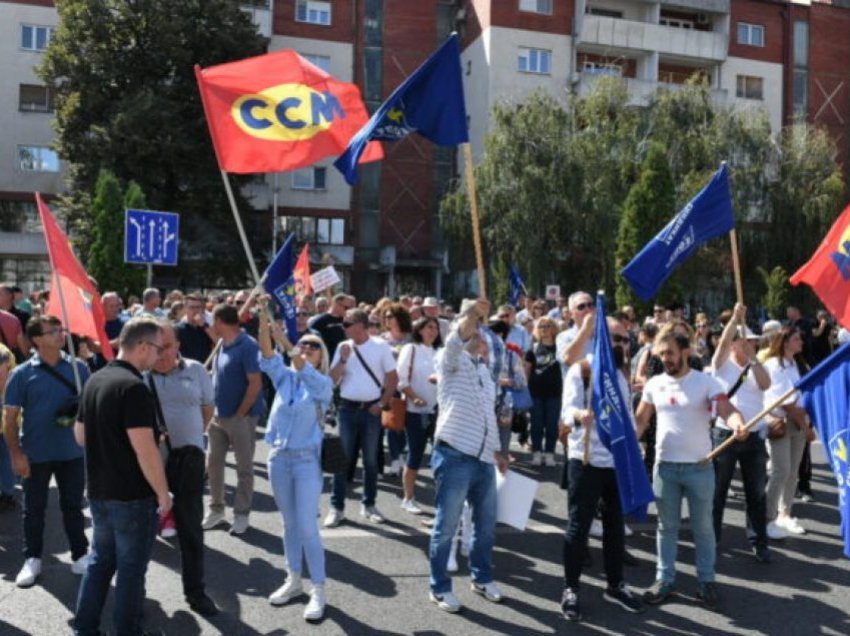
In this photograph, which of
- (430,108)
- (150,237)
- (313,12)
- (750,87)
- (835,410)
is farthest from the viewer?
(750,87)

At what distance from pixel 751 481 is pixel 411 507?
10.2 feet

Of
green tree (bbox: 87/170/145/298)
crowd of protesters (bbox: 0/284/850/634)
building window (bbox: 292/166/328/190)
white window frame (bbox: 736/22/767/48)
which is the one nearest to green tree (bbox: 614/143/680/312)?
green tree (bbox: 87/170/145/298)

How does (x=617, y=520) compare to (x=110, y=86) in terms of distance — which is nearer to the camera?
(x=617, y=520)

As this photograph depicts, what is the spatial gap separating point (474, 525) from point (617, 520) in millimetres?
991

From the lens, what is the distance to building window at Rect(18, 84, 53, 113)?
37.7 m

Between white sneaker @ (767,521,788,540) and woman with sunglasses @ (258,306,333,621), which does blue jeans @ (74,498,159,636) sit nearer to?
woman with sunglasses @ (258,306,333,621)

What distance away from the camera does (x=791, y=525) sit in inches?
312

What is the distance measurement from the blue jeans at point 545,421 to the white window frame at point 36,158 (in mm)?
33483

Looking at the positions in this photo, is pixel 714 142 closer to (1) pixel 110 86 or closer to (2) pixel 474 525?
(1) pixel 110 86

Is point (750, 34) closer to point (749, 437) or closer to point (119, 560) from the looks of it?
point (749, 437)

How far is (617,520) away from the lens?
591 centimetres

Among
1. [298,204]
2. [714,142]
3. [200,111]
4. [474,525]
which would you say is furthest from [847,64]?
[474,525]

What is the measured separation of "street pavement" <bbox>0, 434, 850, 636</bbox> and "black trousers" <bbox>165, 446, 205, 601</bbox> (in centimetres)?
26

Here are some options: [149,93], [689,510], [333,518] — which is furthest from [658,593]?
[149,93]
